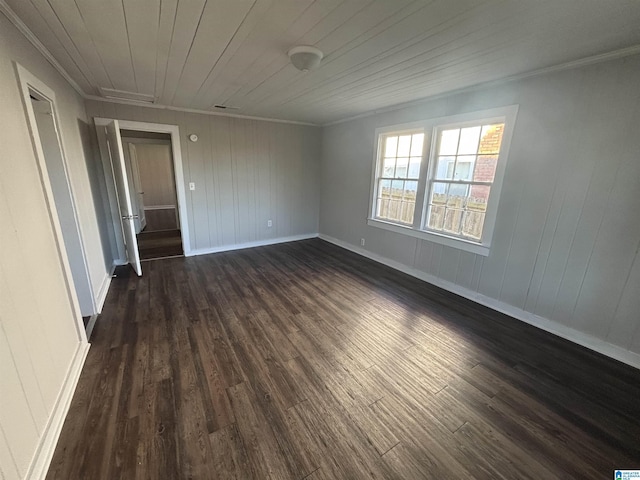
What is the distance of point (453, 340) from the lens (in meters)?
2.43

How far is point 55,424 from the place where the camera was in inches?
58.9

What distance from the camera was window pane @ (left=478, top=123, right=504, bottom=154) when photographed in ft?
9.15

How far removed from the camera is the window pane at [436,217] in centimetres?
347

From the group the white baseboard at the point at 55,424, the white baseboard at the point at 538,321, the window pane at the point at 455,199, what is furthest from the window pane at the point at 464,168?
the white baseboard at the point at 55,424

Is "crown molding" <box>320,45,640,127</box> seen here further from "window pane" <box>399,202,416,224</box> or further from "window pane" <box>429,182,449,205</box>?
"window pane" <box>399,202,416,224</box>

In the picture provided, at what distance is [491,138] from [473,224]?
0.97 m

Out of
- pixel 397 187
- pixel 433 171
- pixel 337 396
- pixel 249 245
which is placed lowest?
pixel 337 396

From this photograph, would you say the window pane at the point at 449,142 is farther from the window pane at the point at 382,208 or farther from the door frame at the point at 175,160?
the door frame at the point at 175,160

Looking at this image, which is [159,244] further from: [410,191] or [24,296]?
[410,191]

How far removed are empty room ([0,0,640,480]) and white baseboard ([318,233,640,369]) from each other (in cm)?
2

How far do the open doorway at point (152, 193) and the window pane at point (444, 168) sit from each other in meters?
4.09

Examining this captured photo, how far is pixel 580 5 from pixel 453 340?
245 centimetres

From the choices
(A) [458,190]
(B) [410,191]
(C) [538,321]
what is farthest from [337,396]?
(B) [410,191]

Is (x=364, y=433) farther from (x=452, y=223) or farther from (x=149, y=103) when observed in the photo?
(x=149, y=103)
